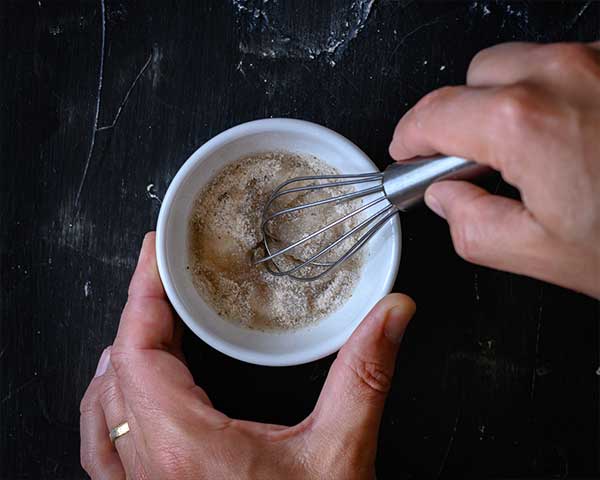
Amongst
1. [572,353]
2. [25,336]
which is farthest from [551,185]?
[25,336]

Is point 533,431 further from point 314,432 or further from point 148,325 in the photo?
point 148,325

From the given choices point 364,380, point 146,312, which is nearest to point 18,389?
point 146,312

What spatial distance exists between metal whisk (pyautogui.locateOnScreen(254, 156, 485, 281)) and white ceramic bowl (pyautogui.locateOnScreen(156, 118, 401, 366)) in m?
0.02

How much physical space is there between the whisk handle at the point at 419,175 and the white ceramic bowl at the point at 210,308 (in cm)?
7

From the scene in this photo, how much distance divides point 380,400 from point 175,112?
0.40 m

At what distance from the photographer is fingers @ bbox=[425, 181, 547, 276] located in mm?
418

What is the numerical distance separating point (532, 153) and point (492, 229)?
0.06 meters

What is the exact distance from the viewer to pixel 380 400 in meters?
0.56

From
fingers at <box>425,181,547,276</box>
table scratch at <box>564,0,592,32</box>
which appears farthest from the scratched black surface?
fingers at <box>425,181,547,276</box>

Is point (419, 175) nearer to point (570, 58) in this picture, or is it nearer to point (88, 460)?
point (570, 58)

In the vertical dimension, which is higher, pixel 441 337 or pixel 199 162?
pixel 199 162

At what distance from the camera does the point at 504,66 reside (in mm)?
454

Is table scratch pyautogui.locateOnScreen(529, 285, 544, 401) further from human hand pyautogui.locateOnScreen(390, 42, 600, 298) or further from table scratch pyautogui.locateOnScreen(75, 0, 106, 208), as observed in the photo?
table scratch pyautogui.locateOnScreen(75, 0, 106, 208)

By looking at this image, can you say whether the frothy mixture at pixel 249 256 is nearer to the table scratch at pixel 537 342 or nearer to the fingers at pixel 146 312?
the fingers at pixel 146 312
